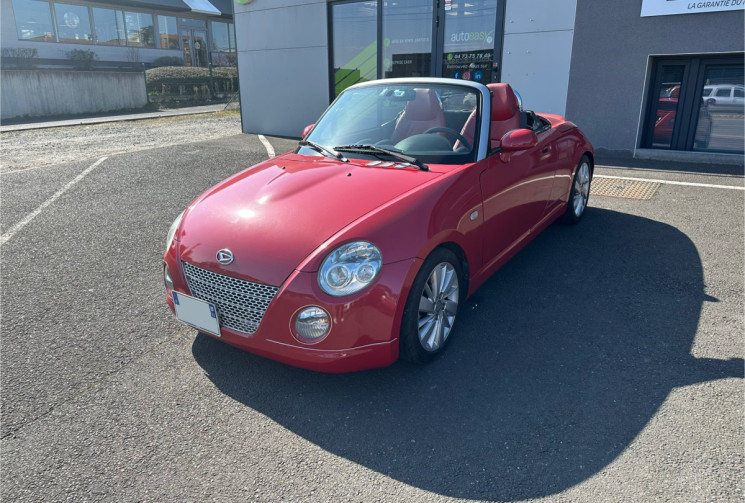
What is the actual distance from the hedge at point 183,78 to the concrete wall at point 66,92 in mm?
2601

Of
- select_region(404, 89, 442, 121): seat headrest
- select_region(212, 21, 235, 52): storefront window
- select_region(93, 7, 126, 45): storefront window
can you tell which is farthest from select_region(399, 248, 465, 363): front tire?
select_region(212, 21, 235, 52): storefront window

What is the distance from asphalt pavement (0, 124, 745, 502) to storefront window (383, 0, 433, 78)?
7.85 m

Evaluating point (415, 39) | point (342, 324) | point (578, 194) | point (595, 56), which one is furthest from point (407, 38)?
point (342, 324)

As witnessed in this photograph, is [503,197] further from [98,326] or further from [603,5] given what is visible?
[603,5]

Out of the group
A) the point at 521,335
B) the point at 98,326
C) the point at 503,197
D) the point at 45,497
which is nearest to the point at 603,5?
the point at 503,197

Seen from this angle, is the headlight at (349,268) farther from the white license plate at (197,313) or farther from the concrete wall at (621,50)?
the concrete wall at (621,50)

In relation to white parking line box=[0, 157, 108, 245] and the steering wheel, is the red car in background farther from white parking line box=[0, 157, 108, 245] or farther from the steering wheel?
white parking line box=[0, 157, 108, 245]

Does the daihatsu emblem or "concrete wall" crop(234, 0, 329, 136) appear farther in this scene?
"concrete wall" crop(234, 0, 329, 136)

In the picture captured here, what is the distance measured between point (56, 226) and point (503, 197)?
15.9ft

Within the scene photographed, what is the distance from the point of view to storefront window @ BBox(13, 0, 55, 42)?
25.5 meters

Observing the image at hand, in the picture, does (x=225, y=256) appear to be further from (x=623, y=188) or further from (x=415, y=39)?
(x=415, y=39)

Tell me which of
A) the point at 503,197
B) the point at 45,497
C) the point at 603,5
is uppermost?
the point at 603,5

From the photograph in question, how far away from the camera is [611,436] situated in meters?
2.52

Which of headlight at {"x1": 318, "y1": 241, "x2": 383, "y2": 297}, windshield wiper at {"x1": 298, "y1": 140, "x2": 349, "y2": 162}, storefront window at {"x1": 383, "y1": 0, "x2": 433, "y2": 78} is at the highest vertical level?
storefront window at {"x1": 383, "y1": 0, "x2": 433, "y2": 78}
